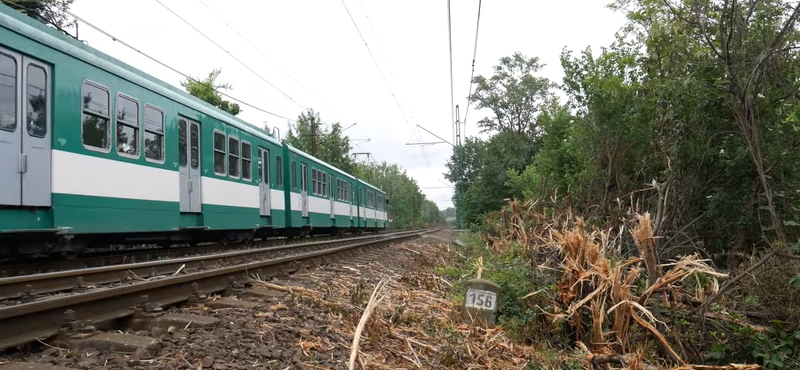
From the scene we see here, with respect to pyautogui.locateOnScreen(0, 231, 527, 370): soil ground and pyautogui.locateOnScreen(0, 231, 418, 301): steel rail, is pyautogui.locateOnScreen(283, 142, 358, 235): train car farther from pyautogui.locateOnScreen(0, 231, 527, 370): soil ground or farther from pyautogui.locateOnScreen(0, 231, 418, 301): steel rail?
pyautogui.locateOnScreen(0, 231, 527, 370): soil ground

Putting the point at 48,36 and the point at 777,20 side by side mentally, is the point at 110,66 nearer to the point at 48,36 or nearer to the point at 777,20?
the point at 48,36

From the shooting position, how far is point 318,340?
4.54 meters

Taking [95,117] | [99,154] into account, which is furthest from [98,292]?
[95,117]

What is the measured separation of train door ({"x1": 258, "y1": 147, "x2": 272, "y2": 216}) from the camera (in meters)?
14.8

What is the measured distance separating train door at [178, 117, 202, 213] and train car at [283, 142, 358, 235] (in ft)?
21.3

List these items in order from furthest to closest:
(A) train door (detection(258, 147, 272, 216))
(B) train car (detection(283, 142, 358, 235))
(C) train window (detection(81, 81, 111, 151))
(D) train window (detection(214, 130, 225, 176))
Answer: (B) train car (detection(283, 142, 358, 235))
(A) train door (detection(258, 147, 272, 216))
(D) train window (detection(214, 130, 225, 176))
(C) train window (detection(81, 81, 111, 151))

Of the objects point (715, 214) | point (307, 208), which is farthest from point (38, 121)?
point (307, 208)

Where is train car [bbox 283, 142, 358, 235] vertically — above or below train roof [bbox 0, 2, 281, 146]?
below

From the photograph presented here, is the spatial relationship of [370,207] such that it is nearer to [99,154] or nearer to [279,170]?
[279,170]

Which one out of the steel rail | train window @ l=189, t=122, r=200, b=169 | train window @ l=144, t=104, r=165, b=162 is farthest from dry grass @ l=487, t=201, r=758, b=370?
train window @ l=189, t=122, r=200, b=169

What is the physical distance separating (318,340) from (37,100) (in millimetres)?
4936

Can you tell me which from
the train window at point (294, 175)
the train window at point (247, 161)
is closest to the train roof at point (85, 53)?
the train window at point (247, 161)

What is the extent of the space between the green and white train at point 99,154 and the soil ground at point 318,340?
2846mm

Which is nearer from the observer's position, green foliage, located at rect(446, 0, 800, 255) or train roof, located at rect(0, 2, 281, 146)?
train roof, located at rect(0, 2, 281, 146)
